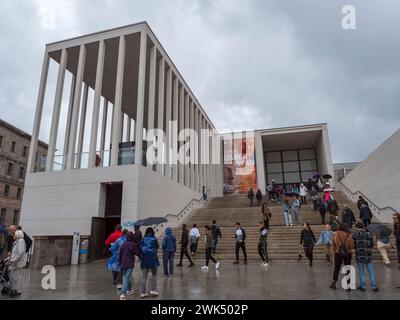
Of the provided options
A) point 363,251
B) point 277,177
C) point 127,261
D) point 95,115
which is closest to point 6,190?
point 95,115

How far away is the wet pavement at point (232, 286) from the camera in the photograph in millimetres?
5996

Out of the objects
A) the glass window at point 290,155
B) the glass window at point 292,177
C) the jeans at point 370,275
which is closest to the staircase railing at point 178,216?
the jeans at point 370,275

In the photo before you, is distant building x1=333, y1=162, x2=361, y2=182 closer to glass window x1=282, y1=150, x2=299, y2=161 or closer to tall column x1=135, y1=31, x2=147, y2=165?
glass window x1=282, y1=150, x2=299, y2=161

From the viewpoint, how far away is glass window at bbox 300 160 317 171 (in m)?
39.1

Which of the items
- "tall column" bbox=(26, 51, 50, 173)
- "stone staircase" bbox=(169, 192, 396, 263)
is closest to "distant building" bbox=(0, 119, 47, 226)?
"tall column" bbox=(26, 51, 50, 173)

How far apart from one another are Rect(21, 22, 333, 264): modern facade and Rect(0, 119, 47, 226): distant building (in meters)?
29.8

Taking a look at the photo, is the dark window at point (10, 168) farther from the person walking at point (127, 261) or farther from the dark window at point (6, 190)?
the person walking at point (127, 261)
